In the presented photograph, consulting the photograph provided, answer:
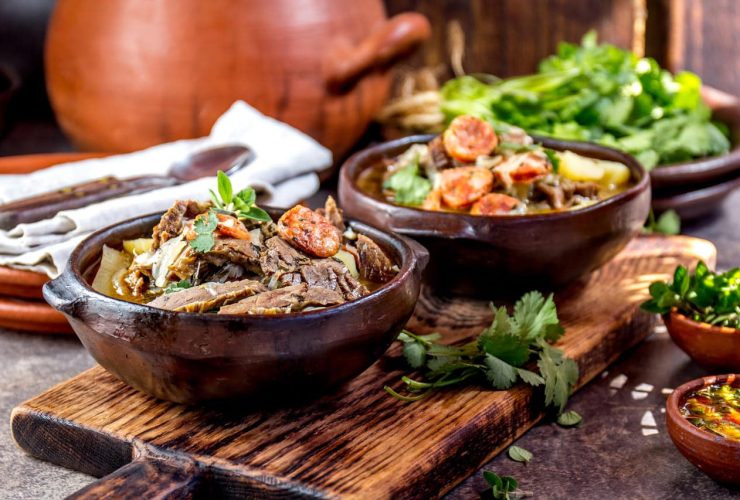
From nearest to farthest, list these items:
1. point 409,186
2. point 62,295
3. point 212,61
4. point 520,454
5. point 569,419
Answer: point 62,295 < point 520,454 < point 569,419 < point 409,186 < point 212,61

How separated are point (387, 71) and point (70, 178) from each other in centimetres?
119

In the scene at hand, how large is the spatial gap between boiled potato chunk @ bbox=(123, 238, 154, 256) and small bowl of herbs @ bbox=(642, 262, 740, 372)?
1056 mm

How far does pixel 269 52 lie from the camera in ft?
10.6

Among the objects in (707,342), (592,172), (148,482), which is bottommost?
(707,342)

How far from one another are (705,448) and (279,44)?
1975 mm

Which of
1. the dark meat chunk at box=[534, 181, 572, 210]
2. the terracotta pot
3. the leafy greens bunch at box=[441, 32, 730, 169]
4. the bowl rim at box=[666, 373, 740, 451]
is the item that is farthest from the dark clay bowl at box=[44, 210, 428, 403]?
the leafy greens bunch at box=[441, 32, 730, 169]

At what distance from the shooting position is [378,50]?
326cm

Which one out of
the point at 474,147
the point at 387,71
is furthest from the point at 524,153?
the point at 387,71

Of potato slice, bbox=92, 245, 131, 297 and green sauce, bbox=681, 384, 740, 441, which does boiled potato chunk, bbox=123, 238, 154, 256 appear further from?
green sauce, bbox=681, 384, 740, 441

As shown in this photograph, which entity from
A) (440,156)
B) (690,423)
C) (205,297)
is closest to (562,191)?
(440,156)

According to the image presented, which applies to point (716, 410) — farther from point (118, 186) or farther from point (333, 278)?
point (118, 186)

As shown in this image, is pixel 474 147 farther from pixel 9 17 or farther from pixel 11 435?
pixel 9 17

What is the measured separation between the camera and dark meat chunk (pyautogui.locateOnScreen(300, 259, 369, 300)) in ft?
6.04

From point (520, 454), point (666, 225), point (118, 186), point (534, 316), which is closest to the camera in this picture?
point (520, 454)
